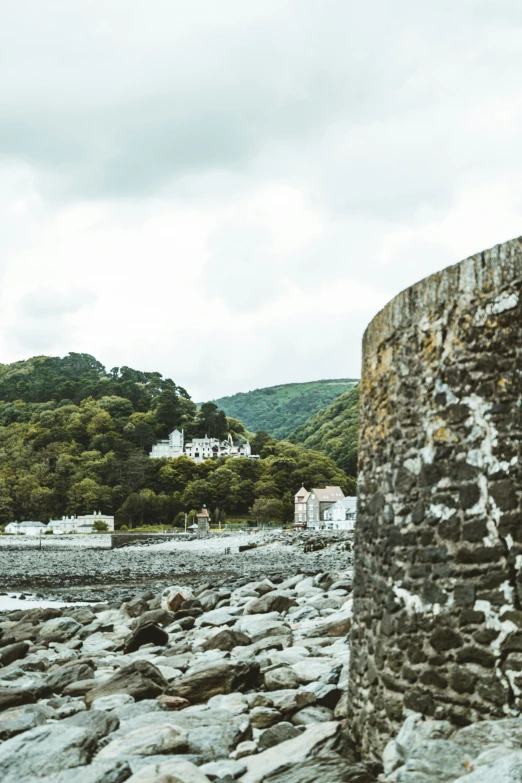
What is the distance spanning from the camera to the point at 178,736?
5723 millimetres

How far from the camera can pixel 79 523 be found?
355 feet

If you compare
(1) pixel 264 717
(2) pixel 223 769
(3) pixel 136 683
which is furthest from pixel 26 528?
(2) pixel 223 769

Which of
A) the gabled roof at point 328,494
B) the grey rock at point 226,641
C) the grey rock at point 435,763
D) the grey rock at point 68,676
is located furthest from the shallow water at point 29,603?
the gabled roof at point 328,494

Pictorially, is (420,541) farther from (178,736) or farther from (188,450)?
(188,450)

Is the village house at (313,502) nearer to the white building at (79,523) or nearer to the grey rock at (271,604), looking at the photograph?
the white building at (79,523)

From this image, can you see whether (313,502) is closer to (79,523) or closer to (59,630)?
(79,523)

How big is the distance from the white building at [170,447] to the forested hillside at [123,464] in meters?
2.88

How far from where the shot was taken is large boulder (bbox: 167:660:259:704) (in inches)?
293

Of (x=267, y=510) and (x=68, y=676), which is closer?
(x=68, y=676)

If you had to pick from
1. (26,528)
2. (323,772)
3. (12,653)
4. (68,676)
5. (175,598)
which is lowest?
(26,528)

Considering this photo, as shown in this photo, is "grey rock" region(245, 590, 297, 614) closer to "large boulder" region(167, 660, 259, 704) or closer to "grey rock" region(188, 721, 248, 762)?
"large boulder" region(167, 660, 259, 704)

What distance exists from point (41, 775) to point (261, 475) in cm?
10130

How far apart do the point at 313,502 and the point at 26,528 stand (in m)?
46.0

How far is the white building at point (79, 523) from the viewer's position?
105 metres
